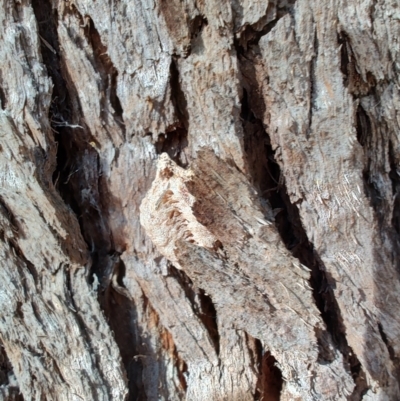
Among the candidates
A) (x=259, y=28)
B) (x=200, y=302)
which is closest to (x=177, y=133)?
(x=259, y=28)

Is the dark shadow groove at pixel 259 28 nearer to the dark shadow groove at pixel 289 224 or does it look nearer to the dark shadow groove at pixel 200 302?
the dark shadow groove at pixel 289 224

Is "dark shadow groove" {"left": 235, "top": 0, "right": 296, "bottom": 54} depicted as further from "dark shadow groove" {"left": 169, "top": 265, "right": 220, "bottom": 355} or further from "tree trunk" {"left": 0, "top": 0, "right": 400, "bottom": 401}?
"dark shadow groove" {"left": 169, "top": 265, "right": 220, "bottom": 355}

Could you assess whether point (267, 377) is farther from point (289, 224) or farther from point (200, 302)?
point (289, 224)

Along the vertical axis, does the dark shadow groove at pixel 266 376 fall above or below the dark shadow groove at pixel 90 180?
below

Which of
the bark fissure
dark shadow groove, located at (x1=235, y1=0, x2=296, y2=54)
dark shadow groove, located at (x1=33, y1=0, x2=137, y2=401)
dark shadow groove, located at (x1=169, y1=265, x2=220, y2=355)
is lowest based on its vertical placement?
the bark fissure

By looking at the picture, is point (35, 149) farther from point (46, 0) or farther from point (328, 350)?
point (328, 350)

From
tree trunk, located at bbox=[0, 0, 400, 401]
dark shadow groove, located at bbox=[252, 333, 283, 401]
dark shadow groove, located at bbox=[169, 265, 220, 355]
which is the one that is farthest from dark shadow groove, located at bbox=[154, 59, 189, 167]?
dark shadow groove, located at bbox=[252, 333, 283, 401]

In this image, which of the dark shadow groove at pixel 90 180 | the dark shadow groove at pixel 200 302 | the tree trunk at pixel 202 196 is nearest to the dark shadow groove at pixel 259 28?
the tree trunk at pixel 202 196

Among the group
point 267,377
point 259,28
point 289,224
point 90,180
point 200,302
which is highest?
point 259,28
